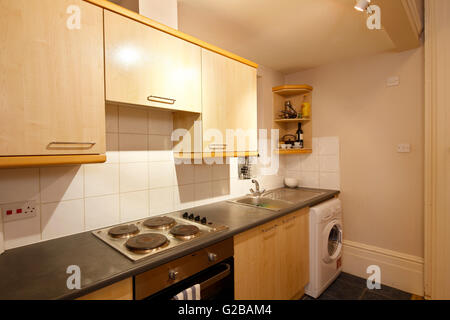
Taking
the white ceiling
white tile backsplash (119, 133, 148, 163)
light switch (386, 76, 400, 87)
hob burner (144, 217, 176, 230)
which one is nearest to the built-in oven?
hob burner (144, 217, 176, 230)

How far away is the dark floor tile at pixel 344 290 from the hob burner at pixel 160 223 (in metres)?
1.70

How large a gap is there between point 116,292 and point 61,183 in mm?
698

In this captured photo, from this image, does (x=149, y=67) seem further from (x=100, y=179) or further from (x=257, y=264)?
(x=257, y=264)

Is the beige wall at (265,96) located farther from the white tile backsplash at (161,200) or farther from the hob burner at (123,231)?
the hob burner at (123,231)

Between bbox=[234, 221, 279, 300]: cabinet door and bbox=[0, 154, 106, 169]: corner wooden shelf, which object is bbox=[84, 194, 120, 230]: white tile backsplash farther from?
bbox=[234, 221, 279, 300]: cabinet door

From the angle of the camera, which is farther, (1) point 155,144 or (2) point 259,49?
(2) point 259,49

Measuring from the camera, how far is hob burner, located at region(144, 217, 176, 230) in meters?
1.47

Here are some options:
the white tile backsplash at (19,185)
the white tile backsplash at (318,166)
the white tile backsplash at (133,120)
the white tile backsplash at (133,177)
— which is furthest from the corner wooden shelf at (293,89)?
the white tile backsplash at (19,185)

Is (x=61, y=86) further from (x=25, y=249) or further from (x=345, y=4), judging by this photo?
(x=345, y=4)

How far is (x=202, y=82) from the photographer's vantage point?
1.62m

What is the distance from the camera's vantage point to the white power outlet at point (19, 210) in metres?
1.16

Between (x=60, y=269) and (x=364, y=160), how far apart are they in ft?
8.69

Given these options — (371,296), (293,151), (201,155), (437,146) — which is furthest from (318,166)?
(201,155)
